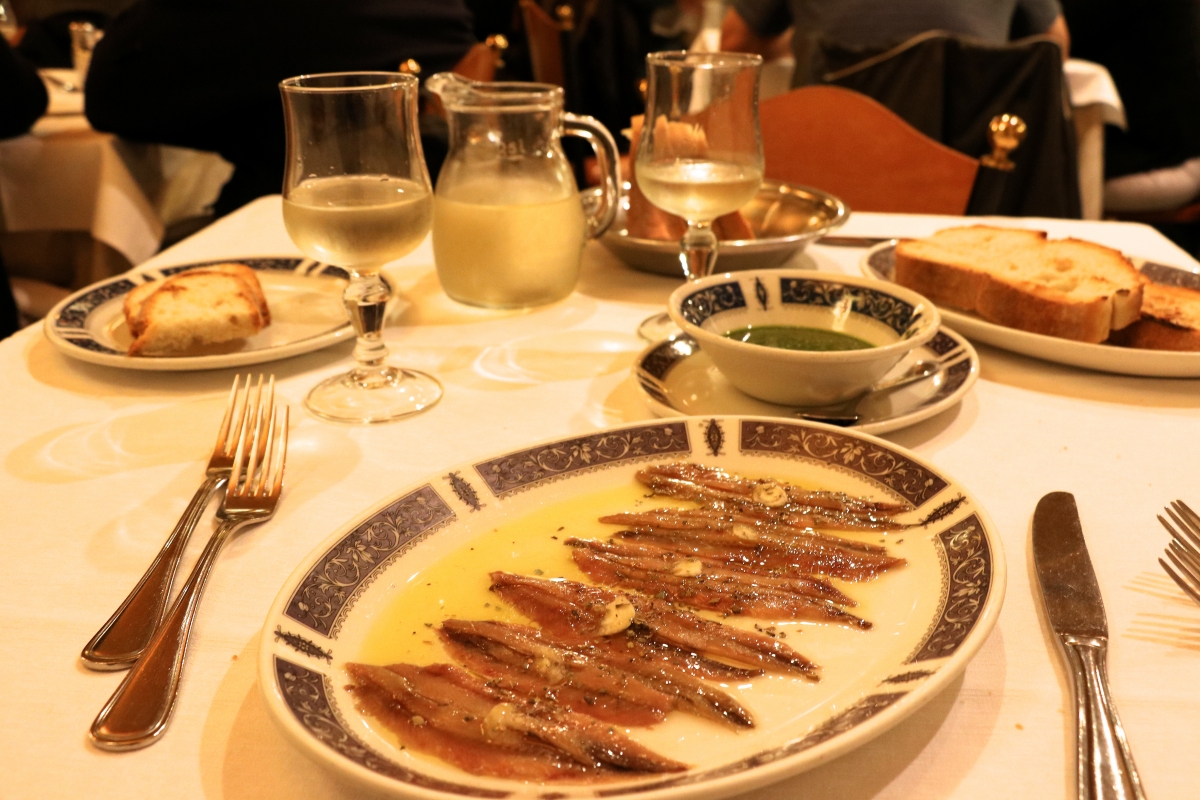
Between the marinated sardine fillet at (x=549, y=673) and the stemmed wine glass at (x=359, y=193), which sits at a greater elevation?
the stemmed wine glass at (x=359, y=193)

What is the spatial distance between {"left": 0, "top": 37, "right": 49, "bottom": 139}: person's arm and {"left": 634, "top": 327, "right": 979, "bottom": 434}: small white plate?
8.42 ft

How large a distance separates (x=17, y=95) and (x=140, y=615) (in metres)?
2.69

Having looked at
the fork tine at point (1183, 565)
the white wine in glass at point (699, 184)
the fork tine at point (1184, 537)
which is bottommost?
the fork tine at point (1183, 565)

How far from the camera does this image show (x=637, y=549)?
31.3 inches

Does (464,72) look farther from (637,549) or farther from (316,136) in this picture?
(637,549)

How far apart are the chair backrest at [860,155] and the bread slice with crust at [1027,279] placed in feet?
2.81

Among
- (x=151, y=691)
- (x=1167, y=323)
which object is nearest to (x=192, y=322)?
(x=151, y=691)

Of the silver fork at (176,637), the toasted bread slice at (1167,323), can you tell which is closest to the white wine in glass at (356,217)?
the silver fork at (176,637)

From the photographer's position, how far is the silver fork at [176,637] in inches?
24.7

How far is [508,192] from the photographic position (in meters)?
1.40

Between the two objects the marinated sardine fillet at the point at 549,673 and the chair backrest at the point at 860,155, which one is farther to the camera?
the chair backrest at the point at 860,155

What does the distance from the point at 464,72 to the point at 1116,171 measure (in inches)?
114

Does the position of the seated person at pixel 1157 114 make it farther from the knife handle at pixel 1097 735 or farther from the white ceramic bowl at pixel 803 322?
the knife handle at pixel 1097 735

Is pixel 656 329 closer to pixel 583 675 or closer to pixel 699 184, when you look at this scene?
pixel 699 184
